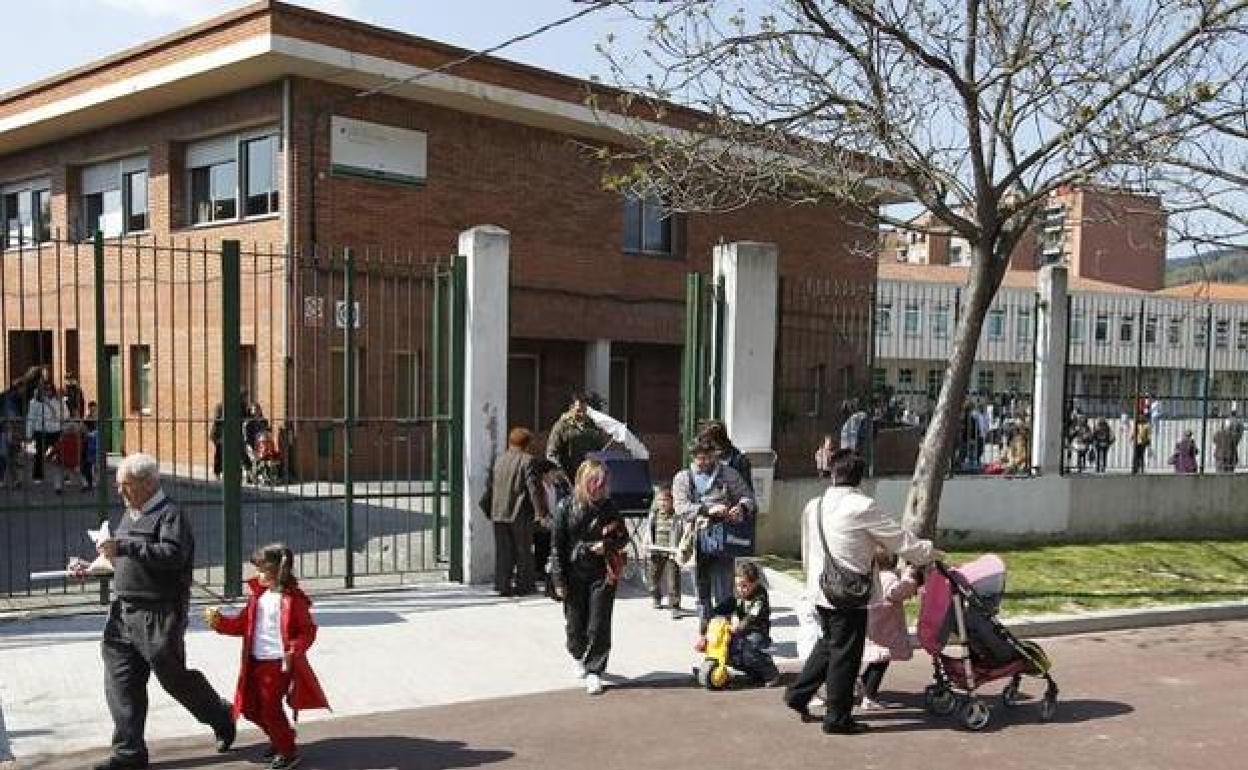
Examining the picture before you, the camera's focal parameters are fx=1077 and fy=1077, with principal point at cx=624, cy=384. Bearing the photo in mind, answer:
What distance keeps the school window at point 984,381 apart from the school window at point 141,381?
1325 centimetres

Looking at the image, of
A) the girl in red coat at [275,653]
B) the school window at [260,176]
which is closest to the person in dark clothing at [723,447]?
the girl in red coat at [275,653]

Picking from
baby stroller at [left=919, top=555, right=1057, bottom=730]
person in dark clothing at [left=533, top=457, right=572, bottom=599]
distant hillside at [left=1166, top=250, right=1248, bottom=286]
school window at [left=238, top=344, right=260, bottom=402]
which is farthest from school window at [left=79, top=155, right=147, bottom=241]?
baby stroller at [left=919, top=555, right=1057, bottom=730]

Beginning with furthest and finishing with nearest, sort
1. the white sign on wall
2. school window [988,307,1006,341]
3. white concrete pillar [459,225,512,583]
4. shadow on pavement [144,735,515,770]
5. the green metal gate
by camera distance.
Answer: the white sign on wall → school window [988,307,1006,341] → the green metal gate → white concrete pillar [459,225,512,583] → shadow on pavement [144,735,515,770]

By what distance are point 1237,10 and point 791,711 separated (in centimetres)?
698

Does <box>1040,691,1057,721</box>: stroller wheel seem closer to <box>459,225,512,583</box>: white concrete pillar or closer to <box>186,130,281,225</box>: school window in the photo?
<box>459,225,512,583</box>: white concrete pillar

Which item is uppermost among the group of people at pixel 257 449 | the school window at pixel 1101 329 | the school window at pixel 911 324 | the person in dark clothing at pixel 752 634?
the school window at pixel 911 324

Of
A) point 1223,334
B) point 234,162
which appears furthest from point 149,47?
point 1223,334

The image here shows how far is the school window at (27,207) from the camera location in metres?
22.8

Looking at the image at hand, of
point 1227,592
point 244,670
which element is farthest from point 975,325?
point 244,670

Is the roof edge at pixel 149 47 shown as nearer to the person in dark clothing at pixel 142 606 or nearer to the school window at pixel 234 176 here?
the school window at pixel 234 176

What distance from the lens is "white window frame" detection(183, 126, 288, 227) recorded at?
17656 mm

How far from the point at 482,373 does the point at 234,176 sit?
36.2ft

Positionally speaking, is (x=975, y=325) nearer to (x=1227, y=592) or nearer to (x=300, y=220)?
(x=1227, y=592)

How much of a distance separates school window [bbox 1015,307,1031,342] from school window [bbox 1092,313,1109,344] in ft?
2.94
